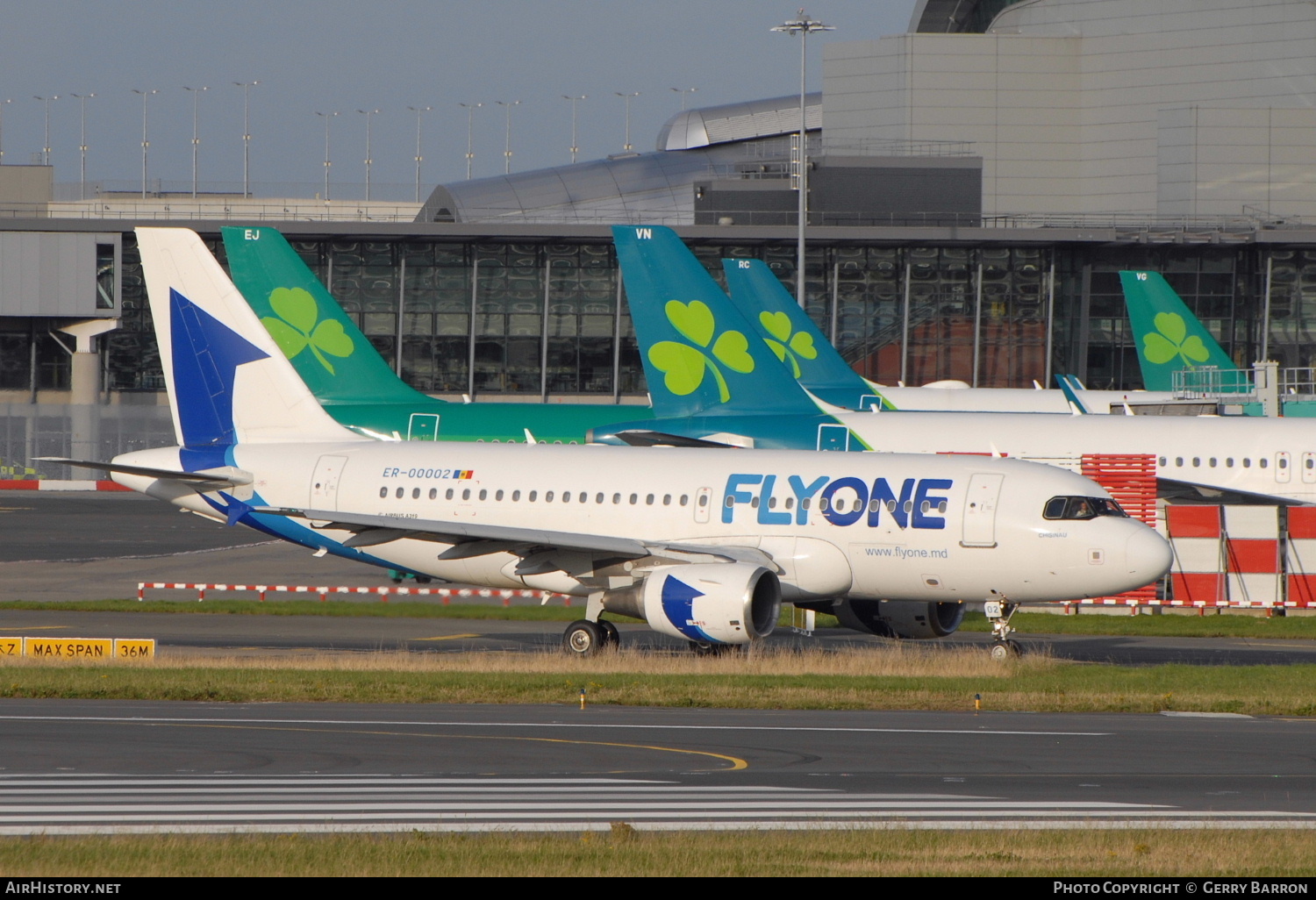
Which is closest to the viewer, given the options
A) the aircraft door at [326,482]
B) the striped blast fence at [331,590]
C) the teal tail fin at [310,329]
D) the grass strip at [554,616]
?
the aircraft door at [326,482]

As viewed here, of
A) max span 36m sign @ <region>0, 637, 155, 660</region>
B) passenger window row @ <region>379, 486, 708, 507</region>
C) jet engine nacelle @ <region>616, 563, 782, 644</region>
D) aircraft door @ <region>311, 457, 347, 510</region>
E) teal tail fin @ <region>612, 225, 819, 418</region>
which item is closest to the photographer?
jet engine nacelle @ <region>616, 563, 782, 644</region>

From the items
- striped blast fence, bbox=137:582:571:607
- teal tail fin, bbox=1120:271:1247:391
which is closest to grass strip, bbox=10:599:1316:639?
striped blast fence, bbox=137:582:571:607

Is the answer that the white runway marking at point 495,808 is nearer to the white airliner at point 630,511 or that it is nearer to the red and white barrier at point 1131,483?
the white airliner at point 630,511

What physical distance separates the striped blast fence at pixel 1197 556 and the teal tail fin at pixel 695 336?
30.8ft

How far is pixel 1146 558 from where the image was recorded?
26.2 metres

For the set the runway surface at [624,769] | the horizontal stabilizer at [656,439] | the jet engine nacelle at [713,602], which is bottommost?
the runway surface at [624,769]

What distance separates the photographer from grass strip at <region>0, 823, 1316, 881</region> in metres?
11.8

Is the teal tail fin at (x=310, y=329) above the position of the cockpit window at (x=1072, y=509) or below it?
above

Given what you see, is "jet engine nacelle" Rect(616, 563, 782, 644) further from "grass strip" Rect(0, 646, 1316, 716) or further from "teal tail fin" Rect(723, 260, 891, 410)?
"teal tail fin" Rect(723, 260, 891, 410)

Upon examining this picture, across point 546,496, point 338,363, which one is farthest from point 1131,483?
point 338,363

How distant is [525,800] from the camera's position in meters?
15.0

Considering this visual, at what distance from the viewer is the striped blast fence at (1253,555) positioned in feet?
121

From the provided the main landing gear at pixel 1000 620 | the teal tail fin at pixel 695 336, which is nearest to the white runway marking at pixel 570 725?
the main landing gear at pixel 1000 620

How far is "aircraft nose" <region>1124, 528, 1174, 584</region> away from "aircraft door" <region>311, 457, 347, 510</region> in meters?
14.1
